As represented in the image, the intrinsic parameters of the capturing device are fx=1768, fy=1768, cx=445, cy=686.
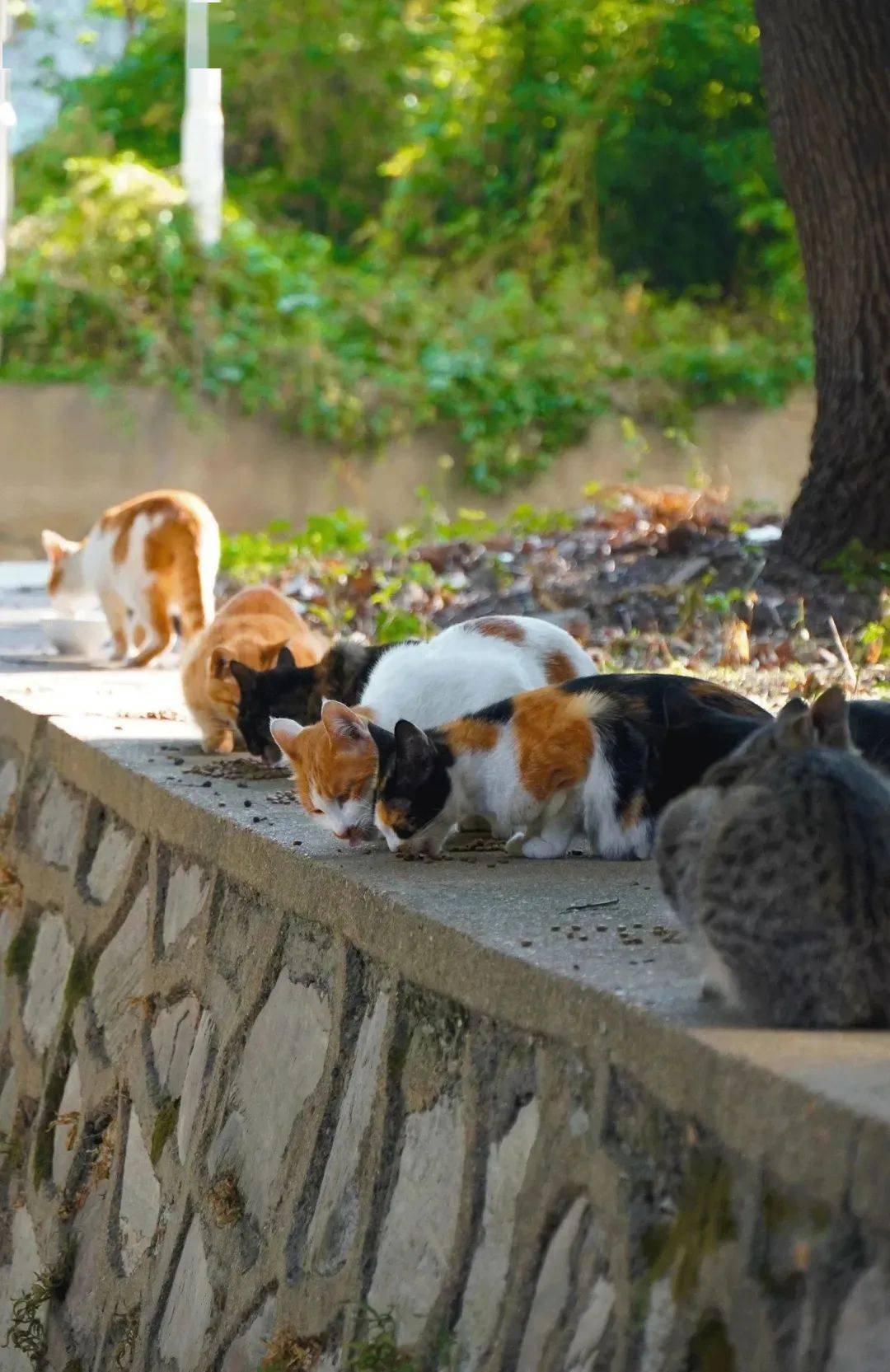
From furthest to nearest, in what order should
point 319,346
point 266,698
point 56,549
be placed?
1. point 319,346
2. point 56,549
3. point 266,698

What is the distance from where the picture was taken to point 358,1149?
3037mm

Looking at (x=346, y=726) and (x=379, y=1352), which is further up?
(x=346, y=726)

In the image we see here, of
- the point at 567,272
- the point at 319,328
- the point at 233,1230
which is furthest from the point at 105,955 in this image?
the point at 567,272

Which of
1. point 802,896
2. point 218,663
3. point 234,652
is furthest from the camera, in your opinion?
point 234,652

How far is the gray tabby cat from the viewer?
2.27 meters

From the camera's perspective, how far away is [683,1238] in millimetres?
2145

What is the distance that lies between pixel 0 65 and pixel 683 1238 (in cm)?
1508

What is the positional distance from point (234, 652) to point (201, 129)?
11246 millimetres

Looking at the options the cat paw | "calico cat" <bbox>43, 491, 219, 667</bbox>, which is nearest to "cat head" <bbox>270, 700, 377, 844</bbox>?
the cat paw

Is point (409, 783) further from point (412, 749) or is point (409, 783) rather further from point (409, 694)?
point (409, 694)

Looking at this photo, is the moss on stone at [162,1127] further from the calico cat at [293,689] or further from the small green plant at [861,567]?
the small green plant at [861,567]

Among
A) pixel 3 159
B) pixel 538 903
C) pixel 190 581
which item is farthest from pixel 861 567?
pixel 3 159

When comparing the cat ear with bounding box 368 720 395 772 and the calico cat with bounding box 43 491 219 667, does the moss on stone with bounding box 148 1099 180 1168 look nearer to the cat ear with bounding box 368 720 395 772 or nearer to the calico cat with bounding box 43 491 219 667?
the cat ear with bounding box 368 720 395 772

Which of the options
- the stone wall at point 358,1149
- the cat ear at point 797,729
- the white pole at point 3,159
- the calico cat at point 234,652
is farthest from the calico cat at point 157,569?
the white pole at point 3,159
